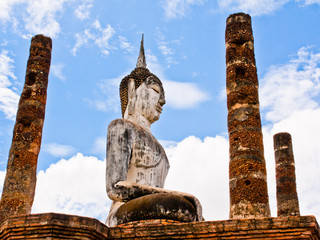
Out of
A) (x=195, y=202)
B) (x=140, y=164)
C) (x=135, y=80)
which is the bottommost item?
(x=195, y=202)

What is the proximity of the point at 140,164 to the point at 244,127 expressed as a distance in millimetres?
4931

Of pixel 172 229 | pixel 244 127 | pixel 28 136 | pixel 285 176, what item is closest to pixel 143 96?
pixel 172 229

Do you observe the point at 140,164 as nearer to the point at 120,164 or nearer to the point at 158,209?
the point at 120,164

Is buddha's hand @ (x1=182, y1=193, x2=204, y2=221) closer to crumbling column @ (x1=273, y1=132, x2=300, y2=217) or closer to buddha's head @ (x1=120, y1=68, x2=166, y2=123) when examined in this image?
buddha's head @ (x1=120, y1=68, x2=166, y2=123)

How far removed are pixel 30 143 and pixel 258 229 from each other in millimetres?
8276

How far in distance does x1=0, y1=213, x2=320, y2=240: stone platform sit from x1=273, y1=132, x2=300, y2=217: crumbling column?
34.4 ft

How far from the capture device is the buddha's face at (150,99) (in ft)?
22.1

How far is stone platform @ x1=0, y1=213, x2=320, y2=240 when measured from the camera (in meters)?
4.17

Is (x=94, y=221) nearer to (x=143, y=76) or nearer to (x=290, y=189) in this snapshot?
(x=143, y=76)

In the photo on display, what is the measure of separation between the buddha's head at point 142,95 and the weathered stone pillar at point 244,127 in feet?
12.3

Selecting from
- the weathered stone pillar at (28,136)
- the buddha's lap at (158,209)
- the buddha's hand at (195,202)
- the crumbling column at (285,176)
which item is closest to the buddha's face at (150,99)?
the buddha's hand at (195,202)

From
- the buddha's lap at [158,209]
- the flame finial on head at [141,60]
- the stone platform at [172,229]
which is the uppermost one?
the flame finial on head at [141,60]

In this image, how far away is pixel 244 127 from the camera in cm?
1051

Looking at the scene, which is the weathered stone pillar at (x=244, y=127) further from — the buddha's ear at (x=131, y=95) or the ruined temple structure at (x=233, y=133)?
the buddha's ear at (x=131, y=95)
